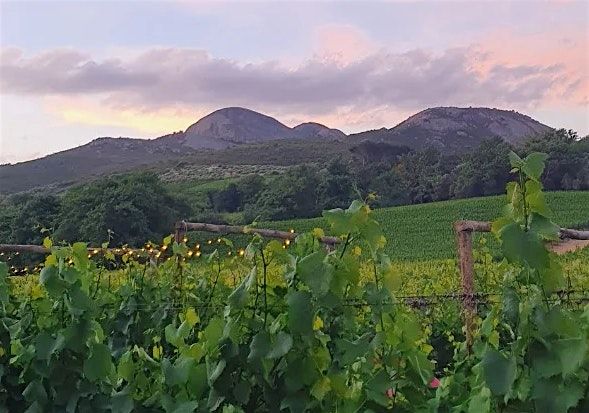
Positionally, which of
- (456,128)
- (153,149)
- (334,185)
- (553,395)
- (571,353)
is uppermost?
(153,149)

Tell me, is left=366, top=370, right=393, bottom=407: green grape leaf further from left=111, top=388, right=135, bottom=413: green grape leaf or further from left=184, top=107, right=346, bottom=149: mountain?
left=184, top=107, right=346, bottom=149: mountain

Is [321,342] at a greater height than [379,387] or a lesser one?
greater

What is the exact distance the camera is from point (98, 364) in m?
2.92

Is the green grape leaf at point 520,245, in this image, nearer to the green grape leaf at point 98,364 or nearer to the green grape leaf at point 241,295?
the green grape leaf at point 241,295

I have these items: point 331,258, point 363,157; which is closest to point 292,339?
point 331,258

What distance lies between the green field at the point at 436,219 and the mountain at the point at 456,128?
68.5m

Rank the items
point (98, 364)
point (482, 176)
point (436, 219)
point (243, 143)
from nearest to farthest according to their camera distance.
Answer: point (98, 364)
point (436, 219)
point (482, 176)
point (243, 143)

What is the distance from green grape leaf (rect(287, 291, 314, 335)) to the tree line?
3333cm

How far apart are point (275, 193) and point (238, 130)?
11682cm

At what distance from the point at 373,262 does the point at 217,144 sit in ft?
539

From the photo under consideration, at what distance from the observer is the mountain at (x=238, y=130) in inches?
6501

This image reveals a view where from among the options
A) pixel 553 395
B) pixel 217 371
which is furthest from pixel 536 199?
pixel 217 371

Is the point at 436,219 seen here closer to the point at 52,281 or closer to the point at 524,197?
the point at 52,281

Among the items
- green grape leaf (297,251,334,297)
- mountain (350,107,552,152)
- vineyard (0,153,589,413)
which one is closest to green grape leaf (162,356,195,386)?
vineyard (0,153,589,413)
